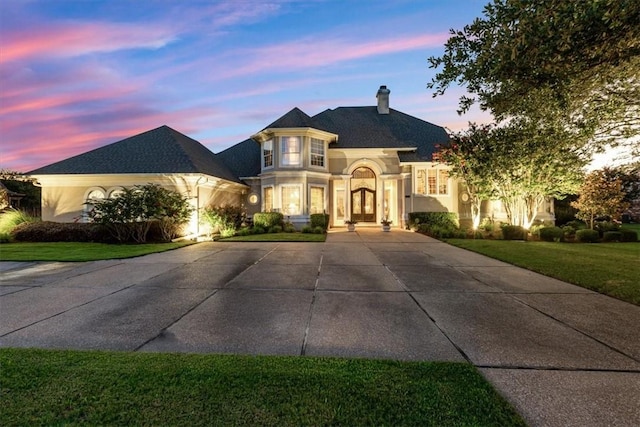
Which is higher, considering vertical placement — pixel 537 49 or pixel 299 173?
pixel 299 173

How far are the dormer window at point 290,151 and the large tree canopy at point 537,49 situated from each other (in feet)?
43.7

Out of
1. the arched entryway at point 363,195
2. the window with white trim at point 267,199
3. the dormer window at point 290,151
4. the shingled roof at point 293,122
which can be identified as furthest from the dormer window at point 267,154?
the arched entryway at point 363,195

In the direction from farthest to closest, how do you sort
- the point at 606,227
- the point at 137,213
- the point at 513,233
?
the point at 606,227 < the point at 513,233 < the point at 137,213

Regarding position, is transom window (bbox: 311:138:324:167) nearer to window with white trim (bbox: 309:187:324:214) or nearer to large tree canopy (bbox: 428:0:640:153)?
window with white trim (bbox: 309:187:324:214)

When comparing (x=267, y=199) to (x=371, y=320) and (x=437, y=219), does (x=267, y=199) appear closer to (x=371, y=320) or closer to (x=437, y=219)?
(x=437, y=219)

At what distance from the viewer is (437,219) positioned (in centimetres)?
1861

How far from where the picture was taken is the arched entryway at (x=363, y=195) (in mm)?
21250

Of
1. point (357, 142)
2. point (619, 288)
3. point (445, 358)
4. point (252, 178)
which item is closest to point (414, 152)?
point (357, 142)

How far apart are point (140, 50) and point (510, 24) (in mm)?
14500

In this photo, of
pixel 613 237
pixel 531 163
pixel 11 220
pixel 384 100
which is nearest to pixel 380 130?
pixel 384 100

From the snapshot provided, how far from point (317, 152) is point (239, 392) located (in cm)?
1796

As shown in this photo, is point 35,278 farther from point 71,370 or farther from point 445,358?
point 445,358

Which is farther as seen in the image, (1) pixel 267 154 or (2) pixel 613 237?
(1) pixel 267 154

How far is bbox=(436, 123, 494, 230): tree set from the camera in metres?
15.8
